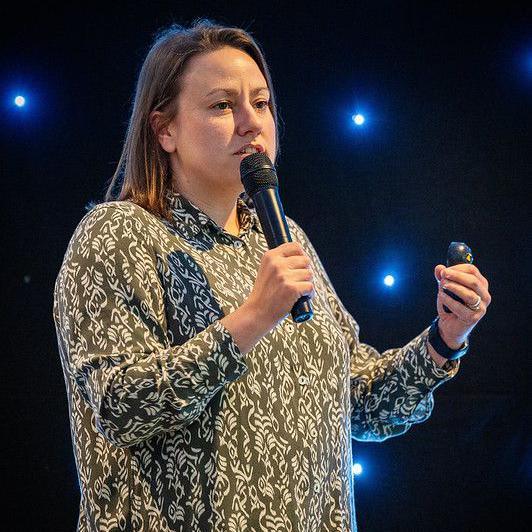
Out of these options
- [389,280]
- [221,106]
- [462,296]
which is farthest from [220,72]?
[389,280]

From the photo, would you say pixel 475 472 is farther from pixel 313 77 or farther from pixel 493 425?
pixel 313 77

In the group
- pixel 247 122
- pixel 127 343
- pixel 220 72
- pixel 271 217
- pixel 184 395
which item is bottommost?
pixel 184 395

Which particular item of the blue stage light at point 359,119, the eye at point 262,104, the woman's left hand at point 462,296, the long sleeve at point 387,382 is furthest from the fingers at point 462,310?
the blue stage light at point 359,119

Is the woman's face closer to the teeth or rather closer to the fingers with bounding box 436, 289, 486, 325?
the teeth

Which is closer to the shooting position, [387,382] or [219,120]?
[219,120]

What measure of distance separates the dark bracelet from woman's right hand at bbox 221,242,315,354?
487 mm

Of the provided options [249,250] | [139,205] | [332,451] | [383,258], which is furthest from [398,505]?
[139,205]

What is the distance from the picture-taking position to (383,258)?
2469 millimetres

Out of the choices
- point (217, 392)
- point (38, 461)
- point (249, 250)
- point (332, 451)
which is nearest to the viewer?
point (217, 392)

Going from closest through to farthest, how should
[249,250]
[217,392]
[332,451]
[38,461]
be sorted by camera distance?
1. [217,392]
2. [332,451]
3. [249,250]
4. [38,461]

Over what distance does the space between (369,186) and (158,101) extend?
3.28 feet

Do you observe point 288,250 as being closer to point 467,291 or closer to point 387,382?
point 467,291

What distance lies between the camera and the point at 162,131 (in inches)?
64.2

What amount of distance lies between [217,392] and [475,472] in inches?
53.8
